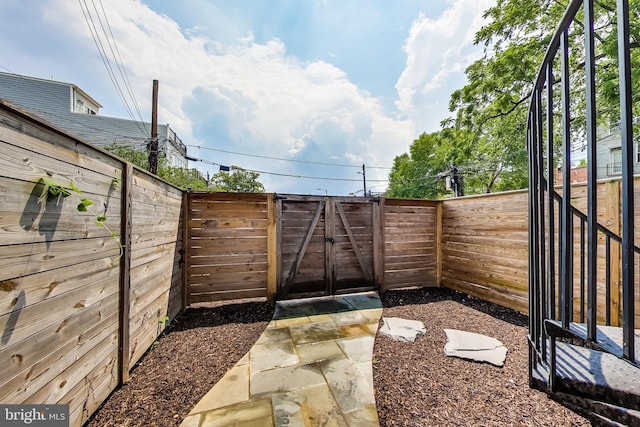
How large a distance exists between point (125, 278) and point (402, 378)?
2370 mm

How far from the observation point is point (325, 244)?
4.07m

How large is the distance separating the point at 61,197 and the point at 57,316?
2.13 ft

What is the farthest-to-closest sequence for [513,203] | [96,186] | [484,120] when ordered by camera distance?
[484,120], [513,203], [96,186]

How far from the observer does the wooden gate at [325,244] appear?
390 centimetres

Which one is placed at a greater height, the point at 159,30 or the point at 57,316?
the point at 159,30

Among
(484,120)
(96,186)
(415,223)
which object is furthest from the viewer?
(484,120)

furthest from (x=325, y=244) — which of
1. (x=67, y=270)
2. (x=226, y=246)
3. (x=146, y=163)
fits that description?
(x=146, y=163)

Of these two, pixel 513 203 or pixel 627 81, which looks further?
pixel 513 203

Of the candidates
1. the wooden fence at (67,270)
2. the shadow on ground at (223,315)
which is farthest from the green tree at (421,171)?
the wooden fence at (67,270)

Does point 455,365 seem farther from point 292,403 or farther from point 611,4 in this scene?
point 611,4

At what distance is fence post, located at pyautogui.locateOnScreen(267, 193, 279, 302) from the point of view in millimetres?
3777

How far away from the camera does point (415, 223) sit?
4.53m

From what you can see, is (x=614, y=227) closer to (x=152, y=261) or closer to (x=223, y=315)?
(x=223, y=315)

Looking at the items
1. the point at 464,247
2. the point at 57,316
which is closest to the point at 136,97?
the point at 57,316
